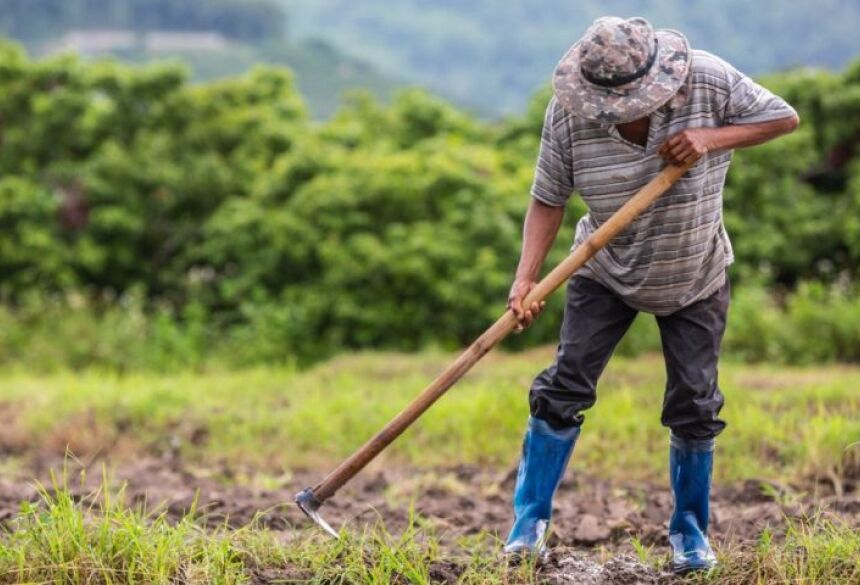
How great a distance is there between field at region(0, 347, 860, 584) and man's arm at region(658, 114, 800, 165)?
1.15m

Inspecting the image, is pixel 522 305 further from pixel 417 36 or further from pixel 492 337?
pixel 417 36

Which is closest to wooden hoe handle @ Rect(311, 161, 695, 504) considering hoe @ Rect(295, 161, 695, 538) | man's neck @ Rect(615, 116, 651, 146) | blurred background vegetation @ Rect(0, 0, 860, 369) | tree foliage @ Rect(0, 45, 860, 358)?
hoe @ Rect(295, 161, 695, 538)

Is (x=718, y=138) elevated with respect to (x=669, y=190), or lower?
elevated

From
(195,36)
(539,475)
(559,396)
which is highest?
(559,396)

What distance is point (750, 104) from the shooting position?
11.8ft

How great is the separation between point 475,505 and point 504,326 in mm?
2108

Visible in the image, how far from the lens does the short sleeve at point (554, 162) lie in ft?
12.2

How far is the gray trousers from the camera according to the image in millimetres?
3832

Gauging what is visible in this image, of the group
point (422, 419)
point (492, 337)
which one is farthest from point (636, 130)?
point (422, 419)

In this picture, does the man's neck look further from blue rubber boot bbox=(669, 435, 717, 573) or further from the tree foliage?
the tree foliage

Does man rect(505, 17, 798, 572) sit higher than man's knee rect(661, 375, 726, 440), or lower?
higher

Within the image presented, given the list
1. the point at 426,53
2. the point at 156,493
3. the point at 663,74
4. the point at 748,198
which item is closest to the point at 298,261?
the point at 748,198

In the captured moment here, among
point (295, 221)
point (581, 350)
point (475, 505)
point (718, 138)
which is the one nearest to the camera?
point (718, 138)

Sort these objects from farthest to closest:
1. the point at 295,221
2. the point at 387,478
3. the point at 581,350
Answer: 1. the point at 295,221
2. the point at 387,478
3. the point at 581,350
